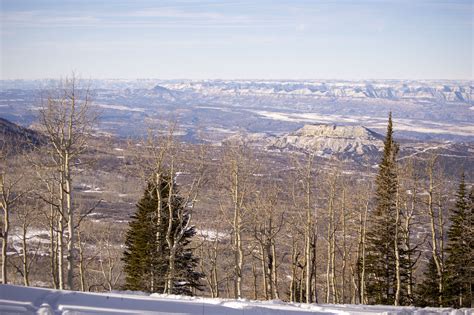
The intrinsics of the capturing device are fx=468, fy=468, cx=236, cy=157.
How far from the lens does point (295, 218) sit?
30000mm

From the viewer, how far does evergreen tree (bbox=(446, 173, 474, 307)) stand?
1109 inches

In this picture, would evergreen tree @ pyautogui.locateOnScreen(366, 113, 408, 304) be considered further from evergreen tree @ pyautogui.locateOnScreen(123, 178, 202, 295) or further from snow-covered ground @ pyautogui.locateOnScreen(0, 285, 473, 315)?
snow-covered ground @ pyautogui.locateOnScreen(0, 285, 473, 315)

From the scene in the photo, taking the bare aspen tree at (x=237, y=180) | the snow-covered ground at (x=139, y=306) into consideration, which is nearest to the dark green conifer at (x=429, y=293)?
the bare aspen tree at (x=237, y=180)

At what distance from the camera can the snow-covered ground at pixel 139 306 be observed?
1210cm

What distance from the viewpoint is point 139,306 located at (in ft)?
42.8

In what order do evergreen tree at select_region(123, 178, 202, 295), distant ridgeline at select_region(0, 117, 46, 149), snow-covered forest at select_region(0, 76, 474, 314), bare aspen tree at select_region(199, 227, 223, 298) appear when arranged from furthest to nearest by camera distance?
1. bare aspen tree at select_region(199, 227, 223, 298)
2. evergreen tree at select_region(123, 178, 202, 295)
3. snow-covered forest at select_region(0, 76, 474, 314)
4. distant ridgeline at select_region(0, 117, 46, 149)

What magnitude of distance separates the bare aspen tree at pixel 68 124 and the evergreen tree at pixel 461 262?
21.5 meters

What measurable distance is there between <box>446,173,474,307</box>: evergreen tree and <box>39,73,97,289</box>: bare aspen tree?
70.5 feet

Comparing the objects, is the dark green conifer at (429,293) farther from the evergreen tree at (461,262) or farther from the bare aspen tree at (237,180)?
the bare aspen tree at (237,180)

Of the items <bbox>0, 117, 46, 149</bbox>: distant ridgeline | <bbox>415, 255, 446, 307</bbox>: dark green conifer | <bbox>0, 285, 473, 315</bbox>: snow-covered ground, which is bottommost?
<bbox>415, 255, 446, 307</bbox>: dark green conifer

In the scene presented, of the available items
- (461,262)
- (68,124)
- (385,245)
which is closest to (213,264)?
(385,245)

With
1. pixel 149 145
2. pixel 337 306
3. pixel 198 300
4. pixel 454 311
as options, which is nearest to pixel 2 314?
pixel 198 300

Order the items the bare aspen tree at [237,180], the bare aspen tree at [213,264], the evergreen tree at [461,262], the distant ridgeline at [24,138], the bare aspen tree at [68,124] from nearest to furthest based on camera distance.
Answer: the bare aspen tree at [68,124], the distant ridgeline at [24,138], the bare aspen tree at [237,180], the evergreen tree at [461,262], the bare aspen tree at [213,264]

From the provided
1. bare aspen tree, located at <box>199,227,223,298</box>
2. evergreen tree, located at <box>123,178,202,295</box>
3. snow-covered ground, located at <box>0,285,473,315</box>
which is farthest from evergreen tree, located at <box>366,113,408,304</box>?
snow-covered ground, located at <box>0,285,473,315</box>
